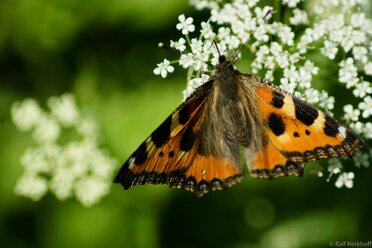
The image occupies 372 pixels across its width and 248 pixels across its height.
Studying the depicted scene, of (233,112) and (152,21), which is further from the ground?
(152,21)

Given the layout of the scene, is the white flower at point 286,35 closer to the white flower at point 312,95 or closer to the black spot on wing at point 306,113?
the white flower at point 312,95

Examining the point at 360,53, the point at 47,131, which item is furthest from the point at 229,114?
the point at 47,131

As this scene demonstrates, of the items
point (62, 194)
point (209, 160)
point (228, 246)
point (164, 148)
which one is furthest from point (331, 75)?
point (62, 194)

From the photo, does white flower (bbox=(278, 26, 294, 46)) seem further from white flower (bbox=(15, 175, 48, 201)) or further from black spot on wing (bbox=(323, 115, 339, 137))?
white flower (bbox=(15, 175, 48, 201))

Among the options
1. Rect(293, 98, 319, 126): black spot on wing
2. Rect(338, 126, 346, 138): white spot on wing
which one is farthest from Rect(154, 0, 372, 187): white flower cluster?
Rect(338, 126, 346, 138): white spot on wing

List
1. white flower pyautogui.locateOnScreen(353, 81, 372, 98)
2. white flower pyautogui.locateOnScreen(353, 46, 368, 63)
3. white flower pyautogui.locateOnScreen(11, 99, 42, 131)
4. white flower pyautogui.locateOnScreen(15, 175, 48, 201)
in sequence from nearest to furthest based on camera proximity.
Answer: white flower pyautogui.locateOnScreen(353, 81, 372, 98) < white flower pyautogui.locateOnScreen(353, 46, 368, 63) < white flower pyautogui.locateOnScreen(15, 175, 48, 201) < white flower pyautogui.locateOnScreen(11, 99, 42, 131)

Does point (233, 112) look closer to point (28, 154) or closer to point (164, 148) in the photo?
point (164, 148)

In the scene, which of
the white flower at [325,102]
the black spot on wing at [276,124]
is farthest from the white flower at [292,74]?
the black spot on wing at [276,124]
